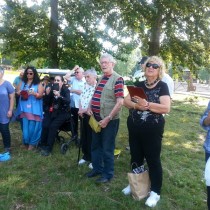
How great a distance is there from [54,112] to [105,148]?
192cm

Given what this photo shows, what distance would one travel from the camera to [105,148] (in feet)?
14.3

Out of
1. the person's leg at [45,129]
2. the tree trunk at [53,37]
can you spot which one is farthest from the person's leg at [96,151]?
the tree trunk at [53,37]

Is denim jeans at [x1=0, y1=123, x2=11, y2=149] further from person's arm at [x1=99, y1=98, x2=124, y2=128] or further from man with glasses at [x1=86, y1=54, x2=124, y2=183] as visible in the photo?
person's arm at [x1=99, y1=98, x2=124, y2=128]

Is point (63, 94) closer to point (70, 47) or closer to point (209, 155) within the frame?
point (209, 155)

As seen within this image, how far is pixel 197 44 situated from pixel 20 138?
13.3 metres

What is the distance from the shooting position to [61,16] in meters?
11.9

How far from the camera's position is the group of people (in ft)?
11.7

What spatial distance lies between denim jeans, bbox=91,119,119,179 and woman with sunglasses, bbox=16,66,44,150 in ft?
6.14

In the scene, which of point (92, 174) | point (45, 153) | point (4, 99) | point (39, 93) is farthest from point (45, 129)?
point (92, 174)

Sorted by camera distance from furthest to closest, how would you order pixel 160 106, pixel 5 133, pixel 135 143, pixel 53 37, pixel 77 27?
pixel 53 37 < pixel 77 27 < pixel 5 133 < pixel 135 143 < pixel 160 106

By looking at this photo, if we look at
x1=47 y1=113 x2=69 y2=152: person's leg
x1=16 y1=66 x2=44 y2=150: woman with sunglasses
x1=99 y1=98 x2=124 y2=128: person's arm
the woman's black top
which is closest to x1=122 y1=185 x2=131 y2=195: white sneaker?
x1=99 y1=98 x2=124 y2=128: person's arm

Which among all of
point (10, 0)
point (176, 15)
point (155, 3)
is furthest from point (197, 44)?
point (10, 0)

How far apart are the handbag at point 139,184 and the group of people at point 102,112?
95 mm

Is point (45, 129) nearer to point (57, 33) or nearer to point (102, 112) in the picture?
point (102, 112)
